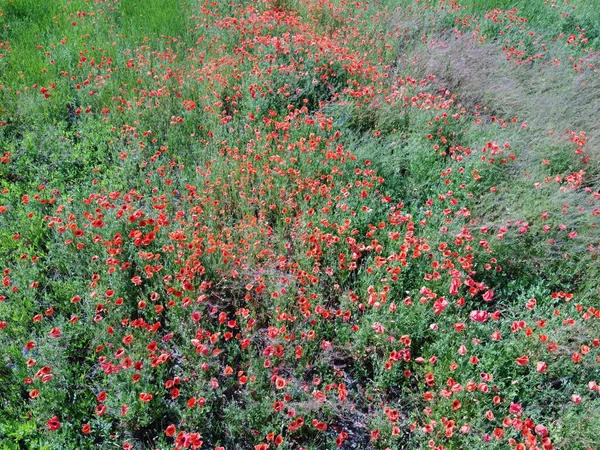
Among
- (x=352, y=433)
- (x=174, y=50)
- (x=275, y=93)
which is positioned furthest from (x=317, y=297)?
(x=174, y=50)

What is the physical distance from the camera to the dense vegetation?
264 centimetres

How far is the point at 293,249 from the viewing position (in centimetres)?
370

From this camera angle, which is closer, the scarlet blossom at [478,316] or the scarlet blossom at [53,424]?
the scarlet blossom at [53,424]

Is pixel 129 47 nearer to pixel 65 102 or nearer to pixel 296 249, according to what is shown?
pixel 65 102

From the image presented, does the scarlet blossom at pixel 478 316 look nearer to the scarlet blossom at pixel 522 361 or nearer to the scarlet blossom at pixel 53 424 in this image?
the scarlet blossom at pixel 522 361

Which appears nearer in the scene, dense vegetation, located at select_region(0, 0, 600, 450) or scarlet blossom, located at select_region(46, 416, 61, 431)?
scarlet blossom, located at select_region(46, 416, 61, 431)

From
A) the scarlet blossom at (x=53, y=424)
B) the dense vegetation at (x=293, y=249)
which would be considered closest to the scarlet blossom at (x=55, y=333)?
the dense vegetation at (x=293, y=249)

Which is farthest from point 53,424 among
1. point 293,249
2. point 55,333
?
point 293,249

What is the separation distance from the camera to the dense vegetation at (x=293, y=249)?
2641mm

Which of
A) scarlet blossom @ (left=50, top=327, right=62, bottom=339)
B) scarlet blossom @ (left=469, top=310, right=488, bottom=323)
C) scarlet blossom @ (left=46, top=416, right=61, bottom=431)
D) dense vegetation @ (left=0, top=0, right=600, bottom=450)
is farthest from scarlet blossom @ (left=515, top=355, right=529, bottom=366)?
scarlet blossom @ (left=50, top=327, right=62, bottom=339)

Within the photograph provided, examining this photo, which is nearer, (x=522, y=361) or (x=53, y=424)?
(x=53, y=424)

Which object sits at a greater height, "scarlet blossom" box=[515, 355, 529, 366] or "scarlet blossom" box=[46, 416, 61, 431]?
"scarlet blossom" box=[515, 355, 529, 366]

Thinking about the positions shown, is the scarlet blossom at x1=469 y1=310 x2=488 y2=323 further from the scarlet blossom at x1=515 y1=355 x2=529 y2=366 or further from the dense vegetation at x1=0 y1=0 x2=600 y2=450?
the scarlet blossom at x1=515 y1=355 x2=529 y2=366

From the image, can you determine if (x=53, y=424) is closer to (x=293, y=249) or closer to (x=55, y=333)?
(x=55, y=333)
